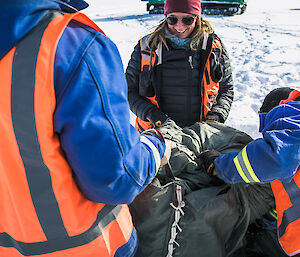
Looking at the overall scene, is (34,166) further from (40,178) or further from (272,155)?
(272,155)

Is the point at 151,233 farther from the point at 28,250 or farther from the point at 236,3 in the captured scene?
the point at 236,3

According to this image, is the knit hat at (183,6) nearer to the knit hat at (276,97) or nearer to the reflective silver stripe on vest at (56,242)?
the knit hat at (276,97)

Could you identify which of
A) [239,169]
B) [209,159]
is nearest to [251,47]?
[209,159]

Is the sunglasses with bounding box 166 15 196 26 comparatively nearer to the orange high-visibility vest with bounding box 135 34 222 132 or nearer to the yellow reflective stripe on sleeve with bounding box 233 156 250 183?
the orange high-visibility vest with bounding box 135 34 222 132

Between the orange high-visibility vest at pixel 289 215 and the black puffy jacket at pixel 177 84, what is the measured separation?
109 cm

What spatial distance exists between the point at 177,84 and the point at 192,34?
41cm

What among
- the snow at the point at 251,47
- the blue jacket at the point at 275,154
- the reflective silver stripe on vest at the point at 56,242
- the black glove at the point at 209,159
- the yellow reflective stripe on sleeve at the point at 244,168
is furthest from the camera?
the snow at the point at 251,47

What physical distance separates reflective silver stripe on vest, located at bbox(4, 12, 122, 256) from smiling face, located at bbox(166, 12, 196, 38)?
1.59 meters

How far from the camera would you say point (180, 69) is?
2242mm

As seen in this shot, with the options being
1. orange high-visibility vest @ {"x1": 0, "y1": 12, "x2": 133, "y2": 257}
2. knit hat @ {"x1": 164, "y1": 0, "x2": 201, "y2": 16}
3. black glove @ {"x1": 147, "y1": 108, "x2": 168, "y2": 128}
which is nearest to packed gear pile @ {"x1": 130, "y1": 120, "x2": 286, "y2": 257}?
orange high-visibility vest @ {"x1": 0, "y1": 12, "x2": 133, "y2": 257}

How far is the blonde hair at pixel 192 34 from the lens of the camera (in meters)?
2.18

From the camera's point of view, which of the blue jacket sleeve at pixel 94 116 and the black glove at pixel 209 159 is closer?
the blue jacket sleeve at pixel 94 116

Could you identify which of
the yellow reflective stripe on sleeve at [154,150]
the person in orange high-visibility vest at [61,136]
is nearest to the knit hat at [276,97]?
the yellow reflective stripe on sleeve at [154,150]

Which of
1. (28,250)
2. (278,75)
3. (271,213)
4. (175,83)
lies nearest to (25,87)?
(28,250)
